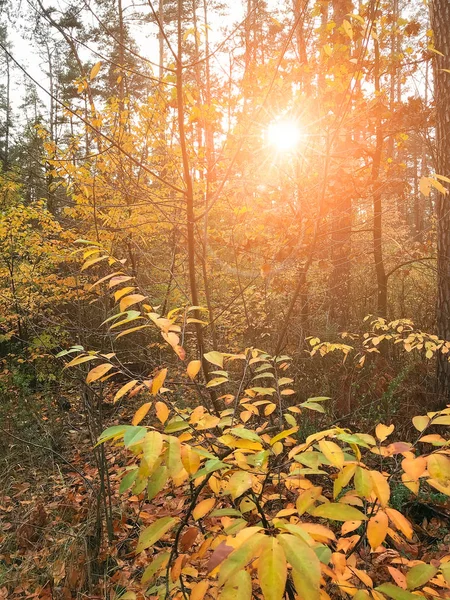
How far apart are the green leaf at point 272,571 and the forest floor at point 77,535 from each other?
1.60 metres

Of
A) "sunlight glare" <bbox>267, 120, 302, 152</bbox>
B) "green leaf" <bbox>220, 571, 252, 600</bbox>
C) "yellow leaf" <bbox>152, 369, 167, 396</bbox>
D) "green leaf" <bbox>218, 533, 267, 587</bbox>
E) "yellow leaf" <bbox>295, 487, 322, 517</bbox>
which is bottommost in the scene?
"yellow leaf" <bbox>295, 487, 322, 517</bbox>

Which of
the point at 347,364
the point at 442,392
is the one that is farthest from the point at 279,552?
the point at 347,364

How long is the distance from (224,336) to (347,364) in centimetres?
219

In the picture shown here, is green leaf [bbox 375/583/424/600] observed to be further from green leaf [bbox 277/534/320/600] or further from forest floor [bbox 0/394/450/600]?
forest floor [bbox 0/394/450/600]

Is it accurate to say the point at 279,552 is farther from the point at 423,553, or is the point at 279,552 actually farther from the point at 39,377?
the point at 39,377

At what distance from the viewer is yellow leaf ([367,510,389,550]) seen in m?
1.01

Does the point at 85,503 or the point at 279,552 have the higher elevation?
the point at 279,552

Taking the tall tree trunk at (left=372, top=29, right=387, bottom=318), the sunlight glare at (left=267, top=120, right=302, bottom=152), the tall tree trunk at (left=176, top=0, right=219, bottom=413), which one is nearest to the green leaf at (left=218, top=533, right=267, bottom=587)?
the tall tree trunk at (left=176, top=0, right=219, bottom=413)

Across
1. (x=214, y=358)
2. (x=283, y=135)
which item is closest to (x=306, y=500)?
(x=214, y=358)

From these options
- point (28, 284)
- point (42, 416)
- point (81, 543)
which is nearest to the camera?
point (81, 543)

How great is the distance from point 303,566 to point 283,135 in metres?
→ 3.62

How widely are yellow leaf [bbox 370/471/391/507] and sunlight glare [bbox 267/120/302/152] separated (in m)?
3.13

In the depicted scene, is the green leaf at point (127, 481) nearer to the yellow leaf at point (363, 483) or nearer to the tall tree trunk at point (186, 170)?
Result: the yellow leaf at point (363, 483)

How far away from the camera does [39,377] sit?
6434 mm
